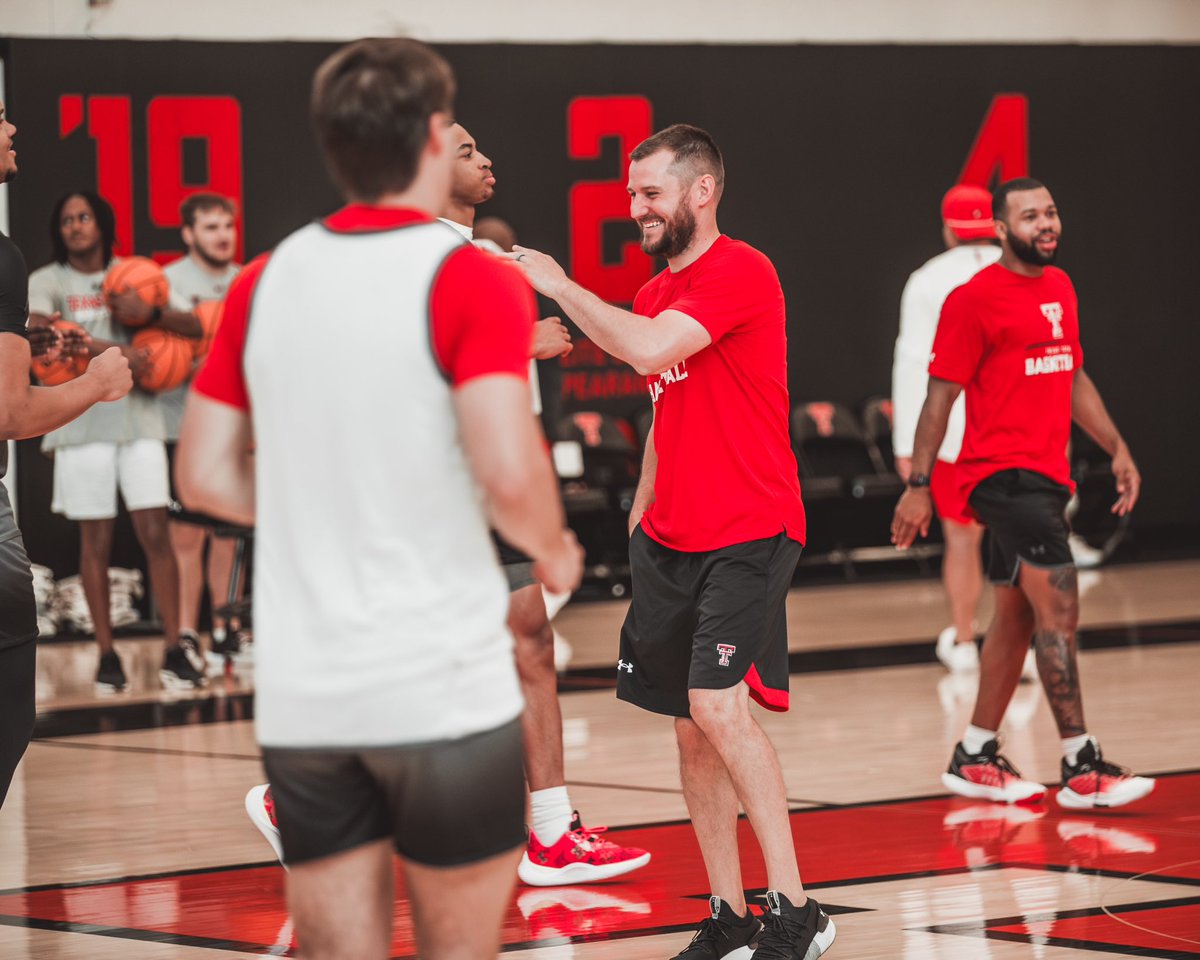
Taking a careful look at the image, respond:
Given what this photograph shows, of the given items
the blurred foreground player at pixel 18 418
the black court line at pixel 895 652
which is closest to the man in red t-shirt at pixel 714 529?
the blurred foreground player at pixel 18 418

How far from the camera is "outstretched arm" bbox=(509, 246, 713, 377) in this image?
339 cm

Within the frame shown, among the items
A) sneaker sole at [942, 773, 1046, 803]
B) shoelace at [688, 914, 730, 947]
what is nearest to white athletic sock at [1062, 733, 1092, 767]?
sneaker sole at [942, 773, 1046, 803]

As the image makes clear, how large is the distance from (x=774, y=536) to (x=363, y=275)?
5.71ft

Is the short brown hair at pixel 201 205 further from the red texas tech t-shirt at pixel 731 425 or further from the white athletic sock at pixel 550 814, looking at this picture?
the red texas tech t-shirt at pixel 731 425

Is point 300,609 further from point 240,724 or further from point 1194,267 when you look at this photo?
point 1194,267

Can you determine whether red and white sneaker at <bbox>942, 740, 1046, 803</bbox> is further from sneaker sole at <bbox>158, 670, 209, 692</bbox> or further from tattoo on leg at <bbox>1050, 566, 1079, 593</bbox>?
sneaker sole at <bbox>158, 670, 209, 692</bbox>

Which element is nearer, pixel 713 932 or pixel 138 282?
pixel 713 932

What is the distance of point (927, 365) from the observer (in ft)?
25.0

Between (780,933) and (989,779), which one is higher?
(780,933)

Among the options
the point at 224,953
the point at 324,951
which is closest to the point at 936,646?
the point at 224,953

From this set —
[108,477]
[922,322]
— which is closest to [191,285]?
[108,477]

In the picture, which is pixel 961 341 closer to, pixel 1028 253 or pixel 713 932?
pixel 1028 253

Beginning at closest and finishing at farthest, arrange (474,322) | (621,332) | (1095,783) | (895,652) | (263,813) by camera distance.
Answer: (474,322) < (621,332) < (263,813) < (1095,783) < (895,652)

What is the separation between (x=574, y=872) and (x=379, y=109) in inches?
107
